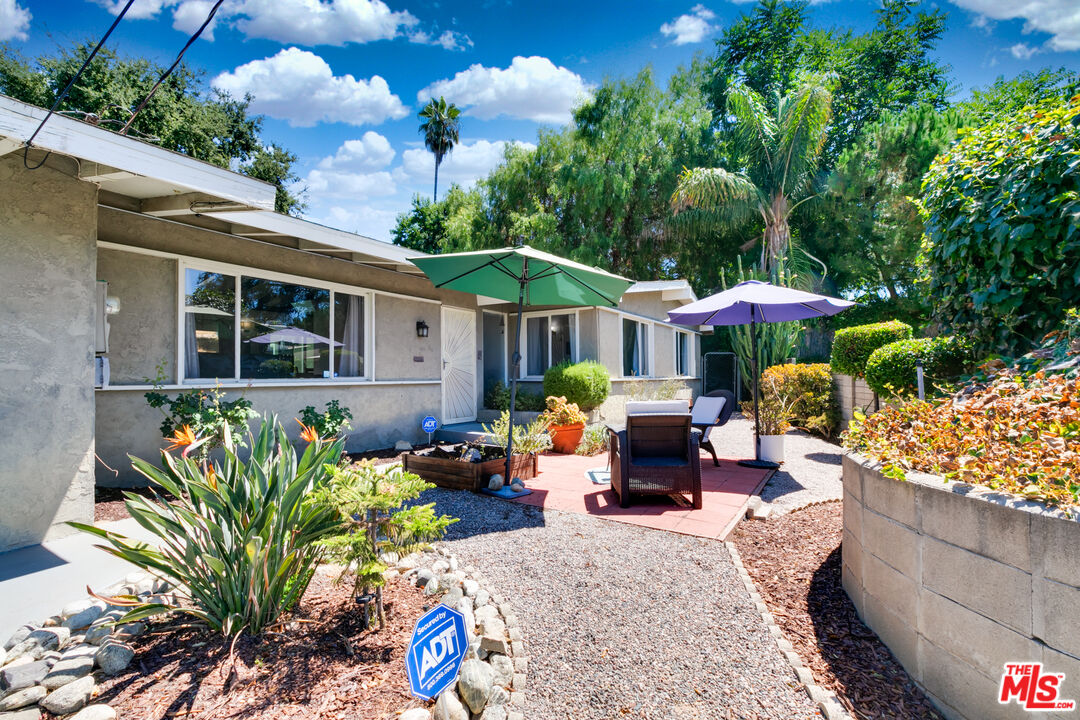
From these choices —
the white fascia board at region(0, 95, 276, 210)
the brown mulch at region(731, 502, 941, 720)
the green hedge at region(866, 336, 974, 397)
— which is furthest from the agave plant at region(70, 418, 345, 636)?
the green hedge at region(866, 336, 974, 397)

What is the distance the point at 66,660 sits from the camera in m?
2.13

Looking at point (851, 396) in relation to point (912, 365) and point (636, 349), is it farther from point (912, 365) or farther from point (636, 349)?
point (636, 349)

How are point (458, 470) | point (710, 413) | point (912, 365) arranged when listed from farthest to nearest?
point (710, 413) < point (912, 365) < point (458, 470)

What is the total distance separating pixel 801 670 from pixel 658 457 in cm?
274

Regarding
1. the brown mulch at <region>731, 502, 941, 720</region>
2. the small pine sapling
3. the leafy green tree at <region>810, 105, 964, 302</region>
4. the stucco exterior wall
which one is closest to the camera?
the brown mulch at <region>731, 502, 941, 720</region>

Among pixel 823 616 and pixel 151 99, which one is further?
pixel 151 99

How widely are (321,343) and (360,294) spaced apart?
997mm

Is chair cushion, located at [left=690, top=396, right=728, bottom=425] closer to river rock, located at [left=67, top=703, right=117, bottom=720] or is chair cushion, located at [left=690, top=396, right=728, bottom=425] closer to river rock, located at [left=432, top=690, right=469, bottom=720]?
river rock, located at [left=432, top=690, right=469, bottom=720]

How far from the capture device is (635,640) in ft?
8.18

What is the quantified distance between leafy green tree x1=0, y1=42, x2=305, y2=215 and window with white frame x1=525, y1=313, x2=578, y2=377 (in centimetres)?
688

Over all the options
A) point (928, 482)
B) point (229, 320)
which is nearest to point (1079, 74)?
point (928, 482)

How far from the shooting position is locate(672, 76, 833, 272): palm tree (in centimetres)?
1375

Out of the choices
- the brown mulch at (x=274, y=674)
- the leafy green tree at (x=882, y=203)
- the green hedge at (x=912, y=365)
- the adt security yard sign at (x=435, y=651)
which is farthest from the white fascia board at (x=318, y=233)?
the leafy green tree at (x=882, y=203)

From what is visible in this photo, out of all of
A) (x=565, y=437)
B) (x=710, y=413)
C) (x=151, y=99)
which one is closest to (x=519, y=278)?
(x=565, y=437)
